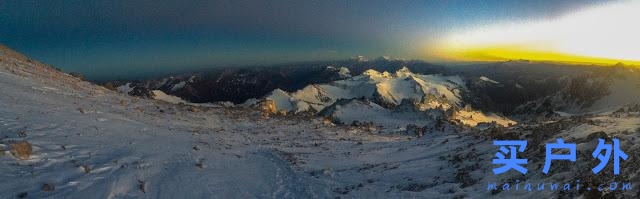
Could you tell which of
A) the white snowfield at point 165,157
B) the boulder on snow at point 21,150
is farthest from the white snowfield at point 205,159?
the boulder on snow at point 21,150

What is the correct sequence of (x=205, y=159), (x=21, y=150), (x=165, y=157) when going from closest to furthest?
1. (x=21, y=150)
2. (x=165, y=157)
3. (x=205, y=159)

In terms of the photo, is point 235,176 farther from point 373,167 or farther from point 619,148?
point 619,148

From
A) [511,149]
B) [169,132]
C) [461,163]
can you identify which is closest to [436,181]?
[461,163]

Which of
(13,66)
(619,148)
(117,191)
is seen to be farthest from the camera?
(13,66)

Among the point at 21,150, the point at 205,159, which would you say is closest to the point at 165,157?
the point at 205,159

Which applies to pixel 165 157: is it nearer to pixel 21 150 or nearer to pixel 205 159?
pixel 205 159

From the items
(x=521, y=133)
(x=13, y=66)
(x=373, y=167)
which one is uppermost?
(x=13, y=66)

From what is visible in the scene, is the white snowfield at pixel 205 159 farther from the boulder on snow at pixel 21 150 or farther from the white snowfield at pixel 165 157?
the boulder on snow at pixel 21 150

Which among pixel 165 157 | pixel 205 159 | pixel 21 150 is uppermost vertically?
pixel 21 150
